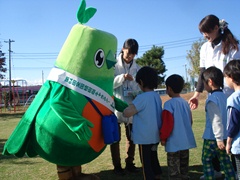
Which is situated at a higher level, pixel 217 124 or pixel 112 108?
pixel 112 108

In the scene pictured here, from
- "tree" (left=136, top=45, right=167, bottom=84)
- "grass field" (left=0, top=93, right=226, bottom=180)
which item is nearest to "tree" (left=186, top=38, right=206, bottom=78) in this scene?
"tree" (left=136, top=45, right=167, bottom=84)

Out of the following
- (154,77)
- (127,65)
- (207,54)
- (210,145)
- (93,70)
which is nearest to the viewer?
(93,70)

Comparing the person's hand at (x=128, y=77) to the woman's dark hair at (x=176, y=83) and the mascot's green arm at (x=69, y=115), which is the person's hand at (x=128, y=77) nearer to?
the woman's dark hair at (x=176, y=83)

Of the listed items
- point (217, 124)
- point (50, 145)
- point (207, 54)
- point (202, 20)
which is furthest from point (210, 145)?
point (50, 145)

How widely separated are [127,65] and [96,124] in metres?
1.41

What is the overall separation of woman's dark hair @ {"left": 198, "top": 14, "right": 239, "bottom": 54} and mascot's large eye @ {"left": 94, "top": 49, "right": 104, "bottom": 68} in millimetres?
1353

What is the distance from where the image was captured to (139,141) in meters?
3.31

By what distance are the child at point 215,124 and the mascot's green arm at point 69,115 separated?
1353 mm

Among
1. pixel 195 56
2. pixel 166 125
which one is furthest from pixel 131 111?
pixel 195 56

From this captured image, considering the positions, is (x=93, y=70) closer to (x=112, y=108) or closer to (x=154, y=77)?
(x=112, y=108)

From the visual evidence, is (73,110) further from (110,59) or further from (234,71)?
(234,71)

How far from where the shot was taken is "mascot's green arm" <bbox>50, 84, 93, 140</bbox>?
2619mm

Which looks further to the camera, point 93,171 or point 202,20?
point 93,171

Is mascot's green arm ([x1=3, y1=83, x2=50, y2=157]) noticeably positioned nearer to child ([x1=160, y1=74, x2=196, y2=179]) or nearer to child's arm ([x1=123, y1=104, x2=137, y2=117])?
child's arm ([x1=123, y1=104, x2=137, y2=117])
